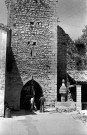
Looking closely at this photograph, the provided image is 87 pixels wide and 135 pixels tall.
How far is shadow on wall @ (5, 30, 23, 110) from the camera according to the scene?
18.5m

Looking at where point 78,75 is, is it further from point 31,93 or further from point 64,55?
point 31,93

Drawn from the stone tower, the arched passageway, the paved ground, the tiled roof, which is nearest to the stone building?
the tiled roof

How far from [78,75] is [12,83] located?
18.6 ft

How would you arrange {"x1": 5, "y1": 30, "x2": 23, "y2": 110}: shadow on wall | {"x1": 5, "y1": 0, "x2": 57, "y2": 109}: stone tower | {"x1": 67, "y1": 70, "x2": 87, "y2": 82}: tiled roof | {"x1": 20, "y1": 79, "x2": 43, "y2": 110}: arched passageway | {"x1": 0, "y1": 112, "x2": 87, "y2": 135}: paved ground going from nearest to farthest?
{"x1": 0, "y1": 112, "x2": 87, "y2": 135}: paved ground, {"x1": 5, "y1": 30, "x2": 23, "y2": 110}: shadow on wall, {"x1": 5, "y1": 0, "x2": 57, "y2": 109}: stone tower, {"x1": 67, "y1": 70, "x2": 87, "y2": 82}: tiled roof, {"x1": 20, "y1": 79, "x2": 43, "y2": 110}: arched passageway

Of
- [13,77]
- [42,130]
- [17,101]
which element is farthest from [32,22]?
[42,130]

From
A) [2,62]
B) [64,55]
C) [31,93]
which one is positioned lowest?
[31,93]

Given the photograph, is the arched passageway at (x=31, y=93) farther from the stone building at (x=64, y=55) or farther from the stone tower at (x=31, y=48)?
the stone building at (x=64, y=55)

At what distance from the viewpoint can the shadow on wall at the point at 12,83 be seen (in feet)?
60.7

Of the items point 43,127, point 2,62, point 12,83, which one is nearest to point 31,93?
point 12,83

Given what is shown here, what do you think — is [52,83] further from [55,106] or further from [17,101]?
[17,101]

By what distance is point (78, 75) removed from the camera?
2008 cm

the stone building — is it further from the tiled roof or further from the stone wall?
the stone wall

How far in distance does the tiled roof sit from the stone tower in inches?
68.0

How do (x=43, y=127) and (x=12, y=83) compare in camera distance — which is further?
(x=12, y=83)
